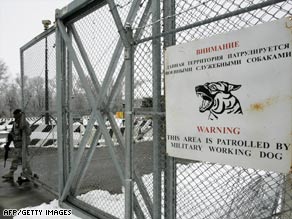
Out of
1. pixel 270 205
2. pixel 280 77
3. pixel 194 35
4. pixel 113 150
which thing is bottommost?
pixel 270 205

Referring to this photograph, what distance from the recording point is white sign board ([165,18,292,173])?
1970 millimetres

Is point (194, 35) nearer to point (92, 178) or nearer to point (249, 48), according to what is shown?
point (249, 48)

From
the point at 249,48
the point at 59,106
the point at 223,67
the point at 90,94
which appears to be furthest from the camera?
the point at 59,106

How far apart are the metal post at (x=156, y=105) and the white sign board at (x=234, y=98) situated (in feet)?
1.06

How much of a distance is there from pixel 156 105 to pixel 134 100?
39 centimetres

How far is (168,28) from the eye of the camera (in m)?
2.95

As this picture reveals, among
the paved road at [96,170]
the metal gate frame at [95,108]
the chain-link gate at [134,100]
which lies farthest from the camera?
the paved road at [96,170]

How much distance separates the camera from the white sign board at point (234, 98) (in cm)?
197

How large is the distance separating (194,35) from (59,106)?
3325mm

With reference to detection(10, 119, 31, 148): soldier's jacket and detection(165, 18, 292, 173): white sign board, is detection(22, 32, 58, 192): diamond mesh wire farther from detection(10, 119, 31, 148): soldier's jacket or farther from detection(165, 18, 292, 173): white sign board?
detection(165, 18, 292, 173): white sign board

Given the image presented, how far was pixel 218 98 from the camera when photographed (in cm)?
231

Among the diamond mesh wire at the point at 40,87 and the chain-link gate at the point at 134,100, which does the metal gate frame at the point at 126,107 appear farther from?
the diamond mesh wire at the point at 40,87

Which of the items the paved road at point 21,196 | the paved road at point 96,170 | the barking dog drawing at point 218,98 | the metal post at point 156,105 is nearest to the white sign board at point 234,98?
the barking dog drawing at point 218,98

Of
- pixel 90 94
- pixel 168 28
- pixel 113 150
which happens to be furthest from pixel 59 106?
pixel 168 28
